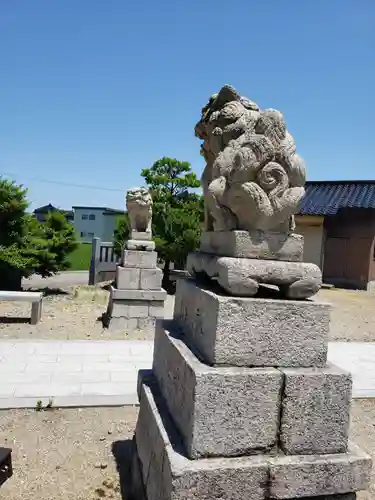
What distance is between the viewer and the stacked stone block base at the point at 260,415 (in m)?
2.34

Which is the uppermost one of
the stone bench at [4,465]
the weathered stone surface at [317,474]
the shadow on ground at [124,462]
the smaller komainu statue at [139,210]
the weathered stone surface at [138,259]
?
the smaller komainu statue at [139,210]

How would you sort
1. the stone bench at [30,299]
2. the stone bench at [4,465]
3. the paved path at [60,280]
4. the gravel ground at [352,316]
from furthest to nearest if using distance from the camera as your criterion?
the paved path at [60,280], the gravel ground at [352,316], the stone bench at [30,299], the stone bench at [4,465]

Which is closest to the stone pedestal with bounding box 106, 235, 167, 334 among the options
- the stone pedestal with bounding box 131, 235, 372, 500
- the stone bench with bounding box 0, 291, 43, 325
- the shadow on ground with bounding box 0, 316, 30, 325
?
the stone bench with bounding box 0, 291, 43, 325

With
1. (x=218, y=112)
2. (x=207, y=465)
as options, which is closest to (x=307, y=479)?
(x=207, y=465)

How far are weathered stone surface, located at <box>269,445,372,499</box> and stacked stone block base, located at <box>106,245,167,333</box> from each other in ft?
20.5

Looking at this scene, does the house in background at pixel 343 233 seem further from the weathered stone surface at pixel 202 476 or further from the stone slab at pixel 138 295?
the weathered stone surface at pixel 202 476

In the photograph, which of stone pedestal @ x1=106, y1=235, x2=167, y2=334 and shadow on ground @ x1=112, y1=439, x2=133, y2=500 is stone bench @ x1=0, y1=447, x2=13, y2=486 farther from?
stone pedestal @ x1=106, y1=235, x2=167, y2=334

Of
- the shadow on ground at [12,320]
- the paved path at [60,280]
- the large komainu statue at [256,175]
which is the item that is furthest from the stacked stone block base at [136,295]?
the paved path at [60,280]

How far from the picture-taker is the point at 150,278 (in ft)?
28.5

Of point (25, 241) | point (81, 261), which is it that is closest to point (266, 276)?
point (25, 241)

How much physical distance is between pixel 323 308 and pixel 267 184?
2.97ft

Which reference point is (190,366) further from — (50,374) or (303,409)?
(50,374)

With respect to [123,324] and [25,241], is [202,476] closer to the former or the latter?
[123,324]

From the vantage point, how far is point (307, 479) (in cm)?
241
